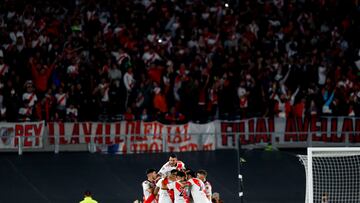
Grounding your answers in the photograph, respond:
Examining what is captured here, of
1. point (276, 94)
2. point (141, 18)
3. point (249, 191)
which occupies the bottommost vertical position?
point (249, 191)

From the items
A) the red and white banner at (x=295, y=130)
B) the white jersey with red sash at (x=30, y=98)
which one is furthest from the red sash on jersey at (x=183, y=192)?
the white jersey with red sash at (x=30, y=98)

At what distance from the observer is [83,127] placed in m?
34.7

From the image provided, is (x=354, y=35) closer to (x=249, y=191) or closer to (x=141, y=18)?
(x=141, y=18)

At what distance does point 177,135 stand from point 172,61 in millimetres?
3391

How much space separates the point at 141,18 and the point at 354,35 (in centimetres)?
769

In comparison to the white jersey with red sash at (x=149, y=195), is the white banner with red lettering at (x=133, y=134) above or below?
above

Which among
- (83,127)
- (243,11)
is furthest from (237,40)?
(83,127)

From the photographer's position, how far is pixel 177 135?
35.1 metres

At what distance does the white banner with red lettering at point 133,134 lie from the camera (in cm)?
3462

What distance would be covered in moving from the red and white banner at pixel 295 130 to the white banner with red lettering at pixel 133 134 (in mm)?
674

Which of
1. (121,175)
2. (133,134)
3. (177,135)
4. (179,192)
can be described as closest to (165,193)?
(179,192)

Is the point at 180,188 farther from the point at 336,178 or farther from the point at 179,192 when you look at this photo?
the point at 336,178

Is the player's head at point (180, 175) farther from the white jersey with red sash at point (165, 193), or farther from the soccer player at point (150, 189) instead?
the soccer player at point (150, 189)

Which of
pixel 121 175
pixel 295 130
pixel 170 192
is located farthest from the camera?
pixel 295 130
